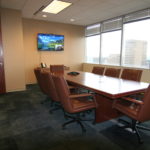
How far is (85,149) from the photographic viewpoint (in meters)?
1.83

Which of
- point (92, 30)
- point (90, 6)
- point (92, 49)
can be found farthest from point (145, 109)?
point (92, 30)

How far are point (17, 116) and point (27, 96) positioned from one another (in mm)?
1398

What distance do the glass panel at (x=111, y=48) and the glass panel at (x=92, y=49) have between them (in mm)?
322

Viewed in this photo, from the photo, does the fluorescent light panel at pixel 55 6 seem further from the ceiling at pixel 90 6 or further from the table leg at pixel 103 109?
the table leg at pixel 103 109

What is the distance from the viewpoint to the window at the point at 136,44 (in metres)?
4.47

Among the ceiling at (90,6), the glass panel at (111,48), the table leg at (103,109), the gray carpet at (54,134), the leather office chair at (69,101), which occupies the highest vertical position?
the ceiling at (90,6)

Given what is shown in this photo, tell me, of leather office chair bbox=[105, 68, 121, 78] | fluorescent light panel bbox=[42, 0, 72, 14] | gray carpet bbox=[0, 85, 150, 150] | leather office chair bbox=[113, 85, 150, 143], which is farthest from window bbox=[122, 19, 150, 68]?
leather office chair bbox=[113, 85, 150, 143]

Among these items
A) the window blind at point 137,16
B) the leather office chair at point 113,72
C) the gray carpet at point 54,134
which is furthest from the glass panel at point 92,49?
the gray carpet at point 54,134

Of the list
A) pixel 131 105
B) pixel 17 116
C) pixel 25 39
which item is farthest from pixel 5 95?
pixel 131 105

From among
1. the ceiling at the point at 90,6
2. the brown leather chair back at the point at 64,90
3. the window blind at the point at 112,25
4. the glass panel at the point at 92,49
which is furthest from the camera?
the glass panel at the point at 92,49

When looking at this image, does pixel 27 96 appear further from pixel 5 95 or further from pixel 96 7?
pixel 96 7

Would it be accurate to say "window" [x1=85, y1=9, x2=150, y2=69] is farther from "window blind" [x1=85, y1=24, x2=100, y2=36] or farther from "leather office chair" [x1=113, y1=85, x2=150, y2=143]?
"leather office chair" [x1=113, y1=85, x2=150, y2=143]

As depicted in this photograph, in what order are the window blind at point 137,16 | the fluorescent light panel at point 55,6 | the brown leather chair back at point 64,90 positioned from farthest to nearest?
1. the window blind at point 137,16
2. the fluorescent light panel at point 55,6
3. the brown leather chair back at point 64,90

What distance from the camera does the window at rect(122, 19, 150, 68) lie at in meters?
4.47
